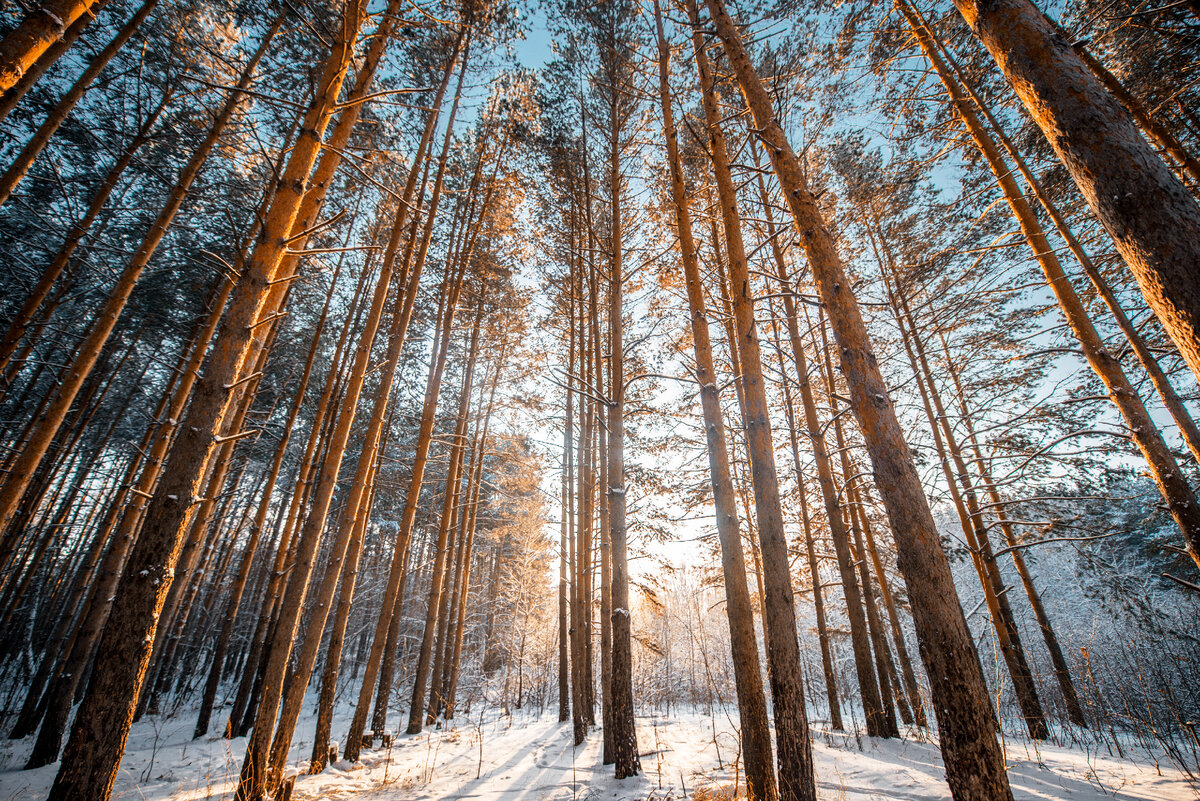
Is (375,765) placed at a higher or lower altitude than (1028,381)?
lower

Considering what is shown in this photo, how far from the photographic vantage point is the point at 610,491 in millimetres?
5484

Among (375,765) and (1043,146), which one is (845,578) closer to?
(1043,146)

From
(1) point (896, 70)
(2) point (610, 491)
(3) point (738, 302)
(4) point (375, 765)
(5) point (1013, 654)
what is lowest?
(4) point (375, 765)

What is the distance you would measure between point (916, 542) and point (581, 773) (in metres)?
5.09

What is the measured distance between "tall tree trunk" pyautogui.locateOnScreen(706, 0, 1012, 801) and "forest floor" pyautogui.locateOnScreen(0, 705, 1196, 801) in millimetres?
2084

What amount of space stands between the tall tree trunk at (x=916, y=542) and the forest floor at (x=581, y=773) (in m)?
2.08

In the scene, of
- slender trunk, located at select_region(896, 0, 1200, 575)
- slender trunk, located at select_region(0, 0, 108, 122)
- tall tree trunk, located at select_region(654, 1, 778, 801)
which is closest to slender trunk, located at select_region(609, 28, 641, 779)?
tall tree trunk, located at select_region(654, 1, 778, 801)

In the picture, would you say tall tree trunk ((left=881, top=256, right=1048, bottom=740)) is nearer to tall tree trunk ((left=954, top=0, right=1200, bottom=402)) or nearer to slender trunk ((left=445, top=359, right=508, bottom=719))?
tall tree trunk ((left=954, top=0, right=1200, bottom=402))

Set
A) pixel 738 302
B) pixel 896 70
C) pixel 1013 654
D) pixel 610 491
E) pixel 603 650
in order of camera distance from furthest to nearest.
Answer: pixel 1013 654 → pixel 603 650 → pixel 610 491 → pixel 896 70 → pixel 738 302

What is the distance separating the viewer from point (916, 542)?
8.30 ft

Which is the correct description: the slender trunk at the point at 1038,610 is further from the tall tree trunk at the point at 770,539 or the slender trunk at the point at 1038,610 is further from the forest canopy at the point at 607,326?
the tall tree trunk at the point at 770,539

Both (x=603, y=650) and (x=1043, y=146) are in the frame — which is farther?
(x=603, y=650)

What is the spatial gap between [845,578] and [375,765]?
7498mm

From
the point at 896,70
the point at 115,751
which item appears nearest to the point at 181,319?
the point at 115,751
